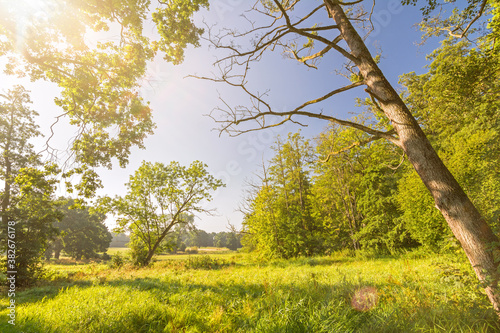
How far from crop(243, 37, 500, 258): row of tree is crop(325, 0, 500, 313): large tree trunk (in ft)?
2.46


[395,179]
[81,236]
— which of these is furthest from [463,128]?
[81,236]

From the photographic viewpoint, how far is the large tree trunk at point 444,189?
86.5 inches

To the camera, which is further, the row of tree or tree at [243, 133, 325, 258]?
tree at [243, 133, 325, 258]

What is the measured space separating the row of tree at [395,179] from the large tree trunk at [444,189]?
75 cm

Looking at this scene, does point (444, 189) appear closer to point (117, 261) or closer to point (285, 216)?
point (285, 216)

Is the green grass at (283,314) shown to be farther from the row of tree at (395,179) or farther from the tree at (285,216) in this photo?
the tree at (285,216)

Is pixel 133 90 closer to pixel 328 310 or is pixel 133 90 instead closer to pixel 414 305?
pixel 328 310

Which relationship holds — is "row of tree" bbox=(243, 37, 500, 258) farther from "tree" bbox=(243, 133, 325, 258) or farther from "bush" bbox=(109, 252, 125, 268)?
"bush" bbox=(109, 252, 125, 268)

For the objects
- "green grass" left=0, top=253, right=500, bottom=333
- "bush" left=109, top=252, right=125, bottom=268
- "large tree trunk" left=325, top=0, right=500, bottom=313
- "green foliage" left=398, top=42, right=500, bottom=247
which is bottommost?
"green grass" left=0, top=253, right=500, bottom=333

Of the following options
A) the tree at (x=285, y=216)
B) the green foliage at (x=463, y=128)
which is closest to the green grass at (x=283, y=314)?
the green foliage at (x=463, y=128)

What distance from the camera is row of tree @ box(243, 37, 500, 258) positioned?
5.95 meters

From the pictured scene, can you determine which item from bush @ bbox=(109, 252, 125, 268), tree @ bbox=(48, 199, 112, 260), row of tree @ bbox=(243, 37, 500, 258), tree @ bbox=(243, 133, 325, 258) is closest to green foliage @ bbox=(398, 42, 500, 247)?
row of tree @ bbox=(243, 37, 500, 258)

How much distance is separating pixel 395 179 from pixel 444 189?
15412 millimetres

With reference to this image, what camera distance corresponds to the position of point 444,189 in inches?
94.3
